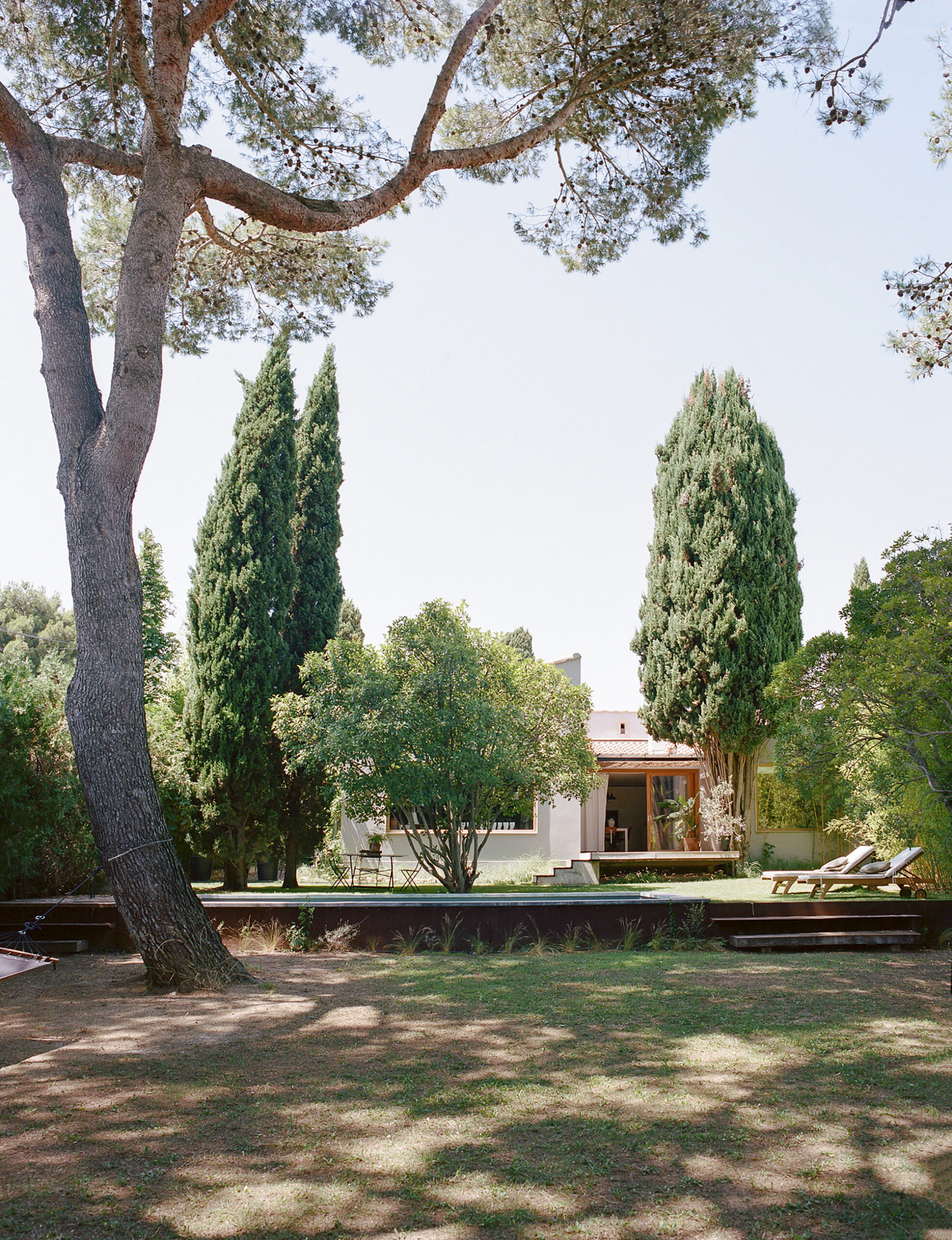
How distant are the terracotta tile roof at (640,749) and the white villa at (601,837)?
0.11ft

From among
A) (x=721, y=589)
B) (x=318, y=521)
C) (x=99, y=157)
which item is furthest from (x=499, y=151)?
(x=721, y=589)

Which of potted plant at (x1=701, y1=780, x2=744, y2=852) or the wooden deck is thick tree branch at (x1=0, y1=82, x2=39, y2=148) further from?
potted plant at (x1=701, y1=780, x2=744, y2=852)

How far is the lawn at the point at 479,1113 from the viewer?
266 cm

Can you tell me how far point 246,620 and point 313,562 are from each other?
2109mm

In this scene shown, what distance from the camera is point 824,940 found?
337 inches

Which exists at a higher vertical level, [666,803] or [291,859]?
→ [666,803]

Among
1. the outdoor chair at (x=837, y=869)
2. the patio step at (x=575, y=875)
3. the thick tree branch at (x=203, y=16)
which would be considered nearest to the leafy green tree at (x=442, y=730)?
the outdoor chair at (x=837, y=869)

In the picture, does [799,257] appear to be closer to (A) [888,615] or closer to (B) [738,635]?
(A) [888,615]

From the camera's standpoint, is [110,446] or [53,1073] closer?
[53,1073]

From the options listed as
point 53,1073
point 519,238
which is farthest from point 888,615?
point 53,1073

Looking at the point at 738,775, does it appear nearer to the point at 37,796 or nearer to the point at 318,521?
the point at 318,521

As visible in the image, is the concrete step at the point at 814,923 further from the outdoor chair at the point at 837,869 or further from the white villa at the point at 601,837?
the white villa at the point at 601,837

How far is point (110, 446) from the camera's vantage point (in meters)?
6.58

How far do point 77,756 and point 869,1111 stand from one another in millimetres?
5433
